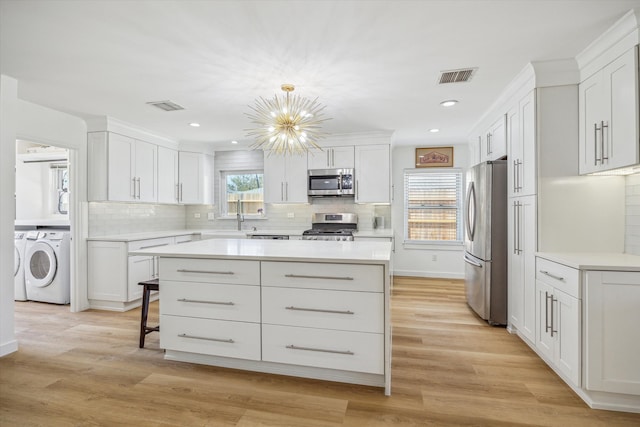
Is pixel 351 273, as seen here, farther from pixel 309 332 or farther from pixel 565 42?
pixel 565 42

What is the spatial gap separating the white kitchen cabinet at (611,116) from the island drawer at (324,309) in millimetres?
1860

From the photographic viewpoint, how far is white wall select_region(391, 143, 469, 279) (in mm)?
5719

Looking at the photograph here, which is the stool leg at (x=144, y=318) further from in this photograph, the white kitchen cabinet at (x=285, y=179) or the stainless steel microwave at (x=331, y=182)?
the stainless steel microwave at (x=331, y=182)

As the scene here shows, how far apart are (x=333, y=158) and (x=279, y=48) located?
2.75 m

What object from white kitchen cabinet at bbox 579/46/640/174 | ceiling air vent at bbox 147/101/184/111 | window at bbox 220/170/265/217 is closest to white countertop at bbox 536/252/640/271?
white kitchen cabinet at bbox 579/46/640/174

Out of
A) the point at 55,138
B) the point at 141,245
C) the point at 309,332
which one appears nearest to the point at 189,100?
the point at 55,138

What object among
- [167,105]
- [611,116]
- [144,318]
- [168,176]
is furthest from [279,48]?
[168,176]

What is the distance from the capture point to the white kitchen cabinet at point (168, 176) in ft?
16.4

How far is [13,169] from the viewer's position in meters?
2.85

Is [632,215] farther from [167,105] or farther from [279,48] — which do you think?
[167,105]

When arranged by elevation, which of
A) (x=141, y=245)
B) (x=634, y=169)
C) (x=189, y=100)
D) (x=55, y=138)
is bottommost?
(x=141, y=245)

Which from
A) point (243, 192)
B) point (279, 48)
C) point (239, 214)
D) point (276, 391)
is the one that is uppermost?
point (279, 48)

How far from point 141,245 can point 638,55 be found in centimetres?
503

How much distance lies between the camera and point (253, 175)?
18.8 ft
